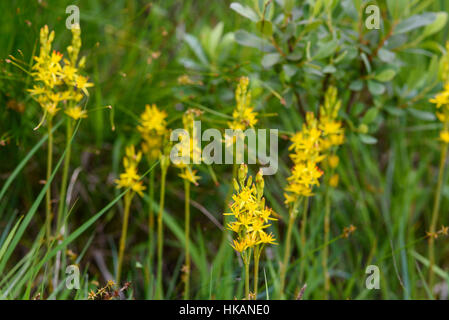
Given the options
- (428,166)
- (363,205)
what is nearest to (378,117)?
(363,205)

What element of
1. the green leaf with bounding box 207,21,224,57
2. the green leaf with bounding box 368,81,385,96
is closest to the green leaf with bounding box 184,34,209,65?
the green leaf with bounding box 207,21,224,57

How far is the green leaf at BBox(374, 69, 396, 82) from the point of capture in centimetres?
198

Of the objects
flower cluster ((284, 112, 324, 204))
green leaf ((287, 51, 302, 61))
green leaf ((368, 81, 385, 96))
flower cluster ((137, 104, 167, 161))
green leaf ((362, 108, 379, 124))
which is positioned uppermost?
green leaf ((287, 51, 302, 61))

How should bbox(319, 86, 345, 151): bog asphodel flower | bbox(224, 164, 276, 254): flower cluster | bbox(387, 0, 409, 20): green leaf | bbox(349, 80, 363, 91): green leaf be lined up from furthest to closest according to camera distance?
bbox(349, 80, 363, 91): green leaf
bbox(387, 0, 409, 20): green leaf
bbox(319, 86, 345, 151): bog asphodel flower
bbox(224, 164, 276, 254): flower cluster

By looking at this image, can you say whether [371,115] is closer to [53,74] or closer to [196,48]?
[196,48]

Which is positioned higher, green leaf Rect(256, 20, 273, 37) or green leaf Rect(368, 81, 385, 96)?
green leaf Rect(256, 20, 273, 37)

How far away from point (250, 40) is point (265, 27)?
0.11m

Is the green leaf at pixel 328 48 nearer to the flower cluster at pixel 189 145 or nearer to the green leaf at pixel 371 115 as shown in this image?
the green leaf at pixel 371 115

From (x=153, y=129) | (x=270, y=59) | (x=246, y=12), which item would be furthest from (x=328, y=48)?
(x=153, y=129)

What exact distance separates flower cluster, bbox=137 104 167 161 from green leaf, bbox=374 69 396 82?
871 millimetres

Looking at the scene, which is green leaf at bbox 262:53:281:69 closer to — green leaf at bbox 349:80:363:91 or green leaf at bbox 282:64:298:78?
green leaf at bbox 282:64:298:78

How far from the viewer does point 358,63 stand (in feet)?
7.13

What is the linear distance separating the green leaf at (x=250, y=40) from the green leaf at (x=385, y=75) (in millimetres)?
452

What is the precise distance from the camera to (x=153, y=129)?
1979 millimetres
